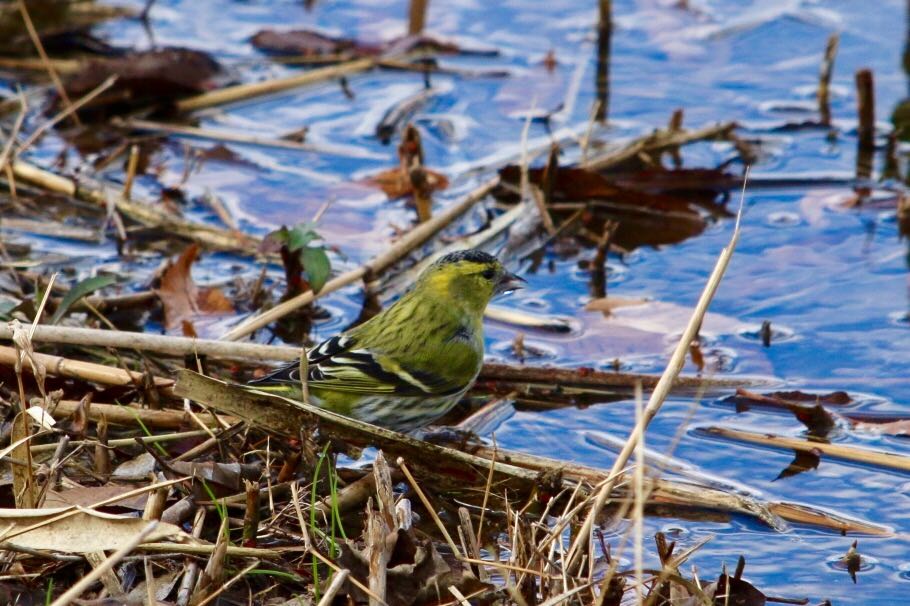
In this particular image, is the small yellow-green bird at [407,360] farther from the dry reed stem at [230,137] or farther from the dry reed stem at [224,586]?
the dry reed stem at [230,137]

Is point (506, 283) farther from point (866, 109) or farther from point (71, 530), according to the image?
point (866, 109)

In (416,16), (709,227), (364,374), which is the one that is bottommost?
(709,227)

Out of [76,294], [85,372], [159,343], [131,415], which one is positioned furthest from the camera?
[76,294]

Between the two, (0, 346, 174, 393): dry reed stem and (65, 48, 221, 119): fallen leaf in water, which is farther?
(65, 48, 221, 119): fallen leaf in water

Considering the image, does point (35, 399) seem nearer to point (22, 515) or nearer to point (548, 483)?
point (22, 515)

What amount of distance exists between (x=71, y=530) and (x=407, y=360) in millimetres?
2022

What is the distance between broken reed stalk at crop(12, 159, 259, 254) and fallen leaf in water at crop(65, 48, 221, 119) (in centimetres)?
114

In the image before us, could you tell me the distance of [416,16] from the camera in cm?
930

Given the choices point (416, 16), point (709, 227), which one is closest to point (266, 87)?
point (416, 16)

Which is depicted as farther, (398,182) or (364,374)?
(398,182)

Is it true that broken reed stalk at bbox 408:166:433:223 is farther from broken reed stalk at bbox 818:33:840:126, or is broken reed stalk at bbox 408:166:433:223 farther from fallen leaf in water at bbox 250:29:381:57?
broken reed stalk at bbox 818:33:840:126

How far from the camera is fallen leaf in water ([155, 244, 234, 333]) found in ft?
19.2

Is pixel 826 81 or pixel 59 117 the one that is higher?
pixel 59 117

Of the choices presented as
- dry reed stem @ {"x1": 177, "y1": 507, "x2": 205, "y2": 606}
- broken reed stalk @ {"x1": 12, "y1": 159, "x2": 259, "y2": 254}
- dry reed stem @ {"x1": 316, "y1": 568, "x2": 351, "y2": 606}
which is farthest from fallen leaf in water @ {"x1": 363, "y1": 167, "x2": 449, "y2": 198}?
dry reed stem @ {"x1": 316, "y1": 568, "x2": 351, "y2": 606}
